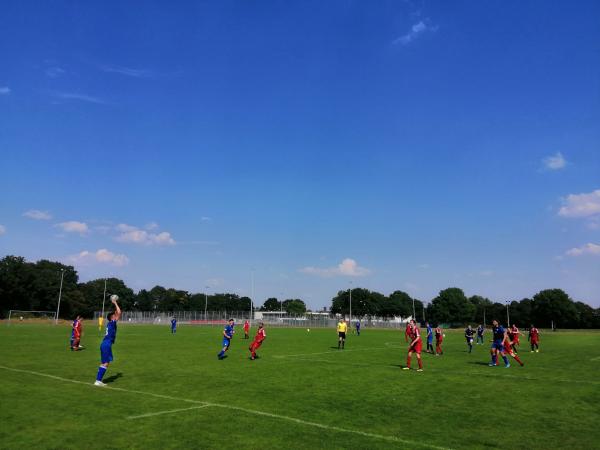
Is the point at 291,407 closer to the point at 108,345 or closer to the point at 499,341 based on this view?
the point at 108,345

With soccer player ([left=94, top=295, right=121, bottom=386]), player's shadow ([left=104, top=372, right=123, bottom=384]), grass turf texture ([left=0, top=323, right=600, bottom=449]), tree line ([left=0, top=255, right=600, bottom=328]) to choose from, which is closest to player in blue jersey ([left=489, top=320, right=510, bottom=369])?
grass turf texture ([left=0, top=323, right=600, bottom=449])

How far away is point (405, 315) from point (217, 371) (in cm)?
19136

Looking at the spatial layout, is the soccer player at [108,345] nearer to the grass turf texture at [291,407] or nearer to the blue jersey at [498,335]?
the grass turf texture at [291,407]

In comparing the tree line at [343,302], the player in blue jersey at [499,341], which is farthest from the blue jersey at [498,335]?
the tree line at [343,302]

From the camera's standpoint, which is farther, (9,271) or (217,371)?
(9,271)

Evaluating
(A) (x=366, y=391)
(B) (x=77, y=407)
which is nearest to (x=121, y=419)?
(B) (x=77, y=407)

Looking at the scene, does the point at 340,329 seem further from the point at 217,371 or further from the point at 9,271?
the point at 9,271

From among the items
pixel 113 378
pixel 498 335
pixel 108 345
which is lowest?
pixel 113 378

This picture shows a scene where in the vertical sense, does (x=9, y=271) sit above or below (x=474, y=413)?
above

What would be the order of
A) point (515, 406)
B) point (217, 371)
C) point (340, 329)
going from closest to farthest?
point (515, 406), point (217, 371), point (340, 329)

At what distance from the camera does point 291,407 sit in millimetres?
11469

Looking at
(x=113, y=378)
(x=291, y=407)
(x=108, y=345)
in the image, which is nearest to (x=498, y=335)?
(x=291, y=407)

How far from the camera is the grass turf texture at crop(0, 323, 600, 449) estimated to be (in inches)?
341

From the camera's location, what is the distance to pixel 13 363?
19.1 metres
